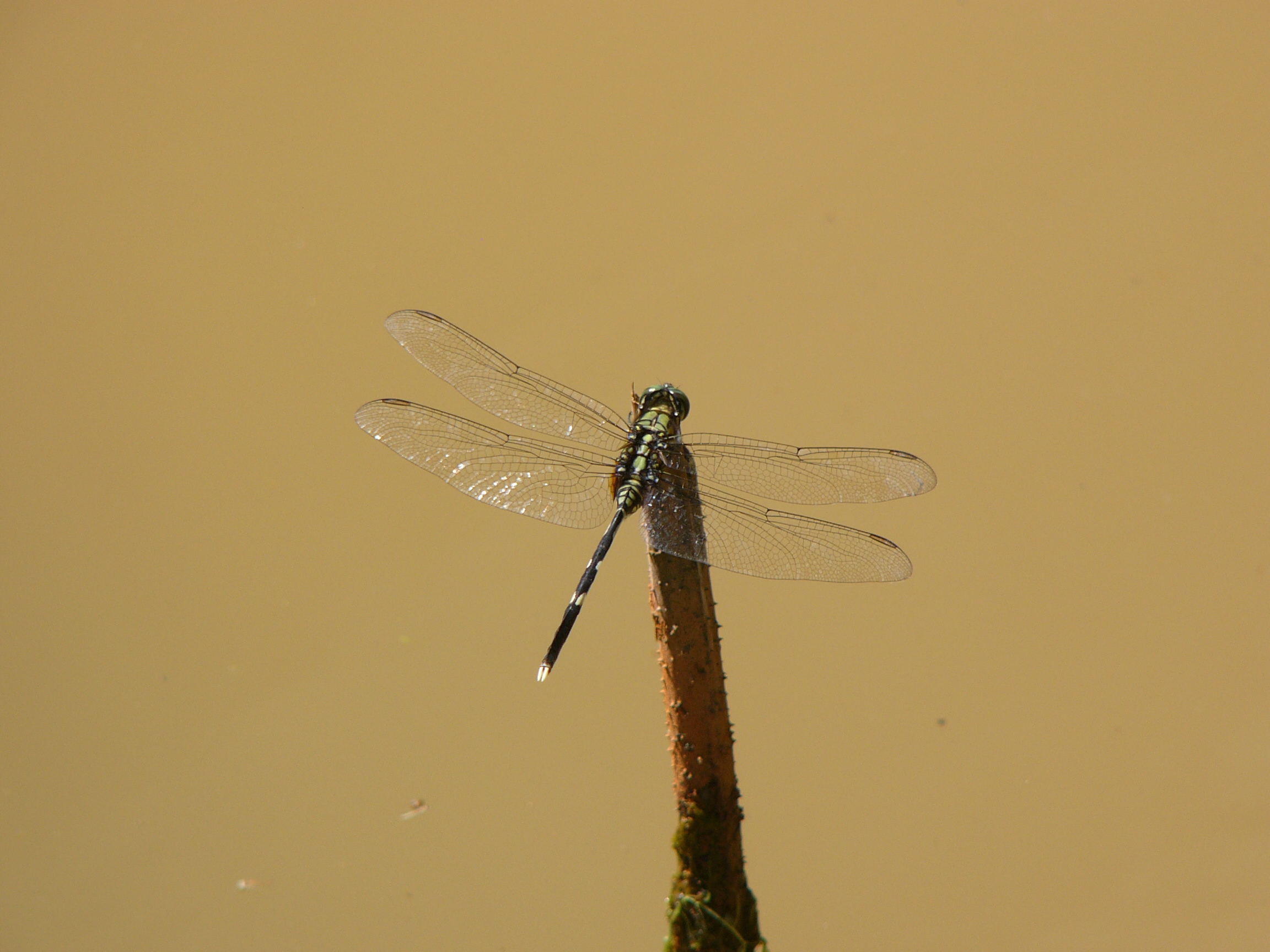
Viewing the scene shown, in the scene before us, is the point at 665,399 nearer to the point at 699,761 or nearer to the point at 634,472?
the point at 634,472

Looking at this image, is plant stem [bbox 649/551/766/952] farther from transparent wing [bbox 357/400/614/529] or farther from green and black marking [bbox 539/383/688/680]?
transparent wing [bbox 357/400/614/529]

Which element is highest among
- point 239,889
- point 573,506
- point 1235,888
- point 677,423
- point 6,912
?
point 677,423

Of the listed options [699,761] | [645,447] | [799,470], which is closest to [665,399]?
[645,447]

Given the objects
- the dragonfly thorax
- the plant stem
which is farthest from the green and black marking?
the plant stem

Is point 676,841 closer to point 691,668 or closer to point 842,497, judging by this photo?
point 691,668

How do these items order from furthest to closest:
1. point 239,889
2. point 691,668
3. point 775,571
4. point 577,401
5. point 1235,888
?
point 239,889, point 1235,888, point 577,401, point 775,571, point 691,668

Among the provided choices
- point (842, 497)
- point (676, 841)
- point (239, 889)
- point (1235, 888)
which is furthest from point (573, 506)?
point (1235, 888)

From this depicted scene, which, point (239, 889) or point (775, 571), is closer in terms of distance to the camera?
point (775, 571)
